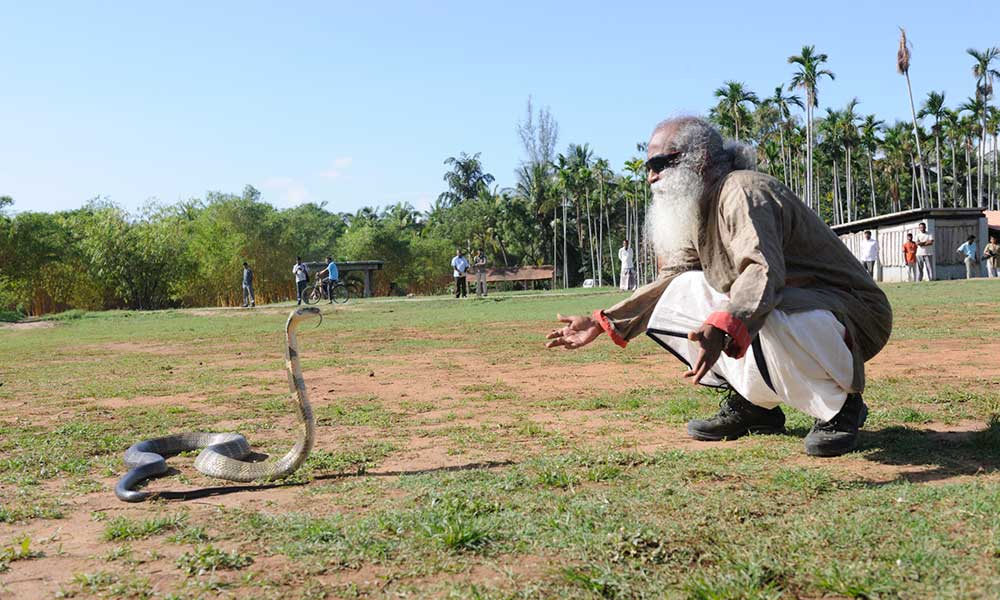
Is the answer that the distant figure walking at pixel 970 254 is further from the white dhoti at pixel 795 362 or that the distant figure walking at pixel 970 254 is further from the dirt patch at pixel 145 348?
the white dhoti at pixel 795 362

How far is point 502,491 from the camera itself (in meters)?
3.57

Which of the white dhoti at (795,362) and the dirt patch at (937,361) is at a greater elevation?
the white dhoti at (795,362)

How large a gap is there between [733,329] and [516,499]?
1.13 m

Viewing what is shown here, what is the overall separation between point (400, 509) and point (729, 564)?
1.37 m

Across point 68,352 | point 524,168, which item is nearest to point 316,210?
point 524,168

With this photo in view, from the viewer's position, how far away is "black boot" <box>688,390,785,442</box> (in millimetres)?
4613

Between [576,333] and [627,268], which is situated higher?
[627,268]

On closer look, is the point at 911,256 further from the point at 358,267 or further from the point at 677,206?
the point at 677,206

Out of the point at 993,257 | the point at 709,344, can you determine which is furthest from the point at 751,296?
the point at 993,257

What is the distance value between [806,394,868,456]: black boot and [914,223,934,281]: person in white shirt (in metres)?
27.6

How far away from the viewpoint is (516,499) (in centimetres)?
340

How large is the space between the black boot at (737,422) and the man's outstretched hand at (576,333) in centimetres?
82

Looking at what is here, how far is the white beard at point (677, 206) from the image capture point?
4.11m

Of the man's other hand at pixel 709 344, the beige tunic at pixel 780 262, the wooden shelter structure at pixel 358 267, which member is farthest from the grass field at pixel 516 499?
the wooden shelter structure at pixel 358 267
